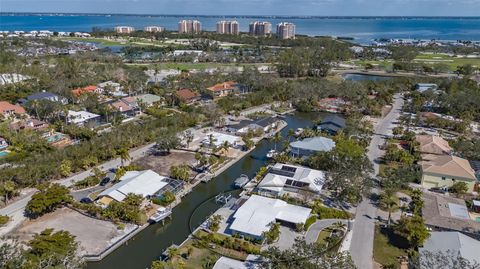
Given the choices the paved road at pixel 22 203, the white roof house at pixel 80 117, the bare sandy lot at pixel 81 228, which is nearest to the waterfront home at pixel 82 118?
the white roof house at pixel 80 117

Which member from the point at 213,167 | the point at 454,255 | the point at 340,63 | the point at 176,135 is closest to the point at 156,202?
the point at 213,167

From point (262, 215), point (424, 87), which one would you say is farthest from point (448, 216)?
point (424, 87)

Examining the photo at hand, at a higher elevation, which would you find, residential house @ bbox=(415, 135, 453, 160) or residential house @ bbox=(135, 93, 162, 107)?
residential house @ bbox=(135, 93, 162, 107)

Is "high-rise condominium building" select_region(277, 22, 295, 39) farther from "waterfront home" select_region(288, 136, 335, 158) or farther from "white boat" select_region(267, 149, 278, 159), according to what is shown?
"white boat" select_region(267, 149, 278, 159)

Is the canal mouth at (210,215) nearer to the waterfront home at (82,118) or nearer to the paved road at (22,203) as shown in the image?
the paved road at (22,203)

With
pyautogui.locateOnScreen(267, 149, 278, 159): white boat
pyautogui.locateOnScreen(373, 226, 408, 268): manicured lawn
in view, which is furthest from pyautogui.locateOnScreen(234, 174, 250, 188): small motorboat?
pyautogui.locateOnScreen(373, 226, 408, 268): manicured lawn

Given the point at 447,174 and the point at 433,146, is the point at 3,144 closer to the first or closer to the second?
the point at 447,174
